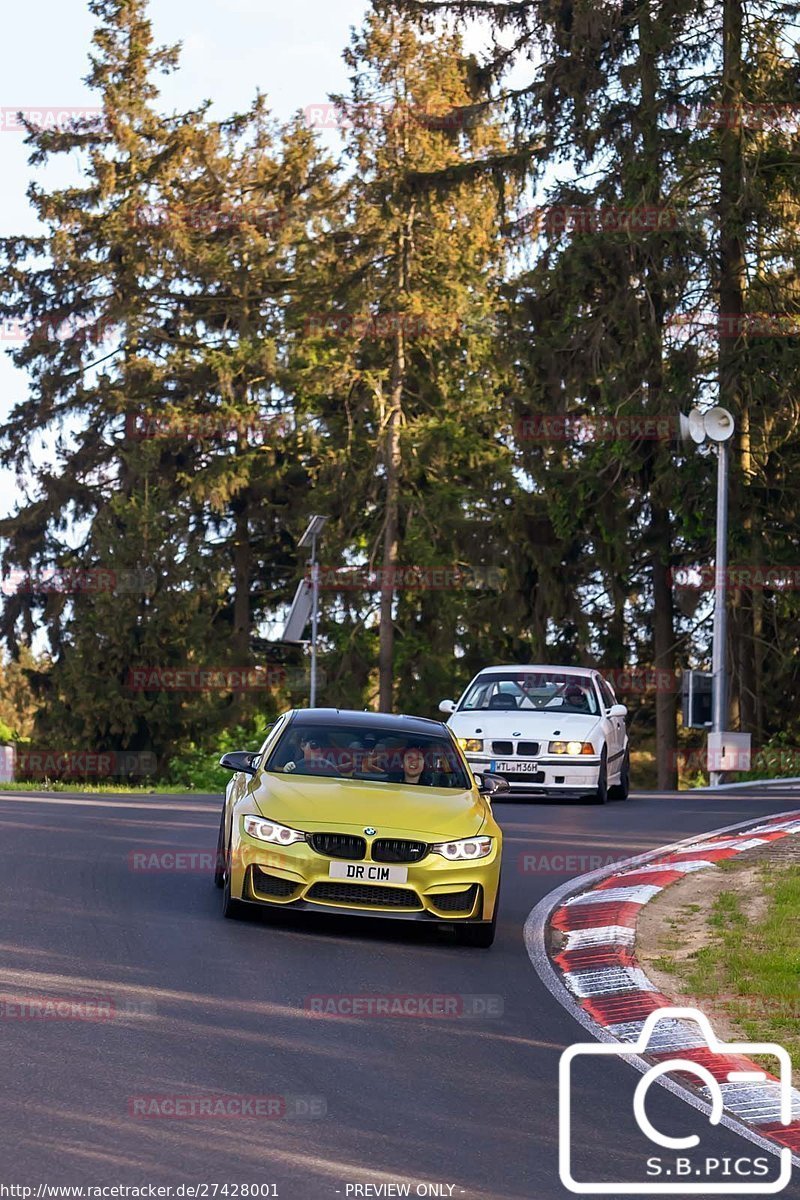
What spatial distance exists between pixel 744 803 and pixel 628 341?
18.9m

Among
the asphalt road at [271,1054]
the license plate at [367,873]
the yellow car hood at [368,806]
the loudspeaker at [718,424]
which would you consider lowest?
the asphalt road at [271,1054]

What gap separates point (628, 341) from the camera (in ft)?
131

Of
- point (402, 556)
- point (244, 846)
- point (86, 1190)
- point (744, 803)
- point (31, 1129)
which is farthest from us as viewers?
point (402, 556)

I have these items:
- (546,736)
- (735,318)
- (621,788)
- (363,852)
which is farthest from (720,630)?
(363,852)

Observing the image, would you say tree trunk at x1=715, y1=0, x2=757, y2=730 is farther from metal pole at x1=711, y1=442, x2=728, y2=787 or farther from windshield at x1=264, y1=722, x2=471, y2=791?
windshield at x1=264, y1=722, x2=471, y2=791

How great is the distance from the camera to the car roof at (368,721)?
44.3 feet

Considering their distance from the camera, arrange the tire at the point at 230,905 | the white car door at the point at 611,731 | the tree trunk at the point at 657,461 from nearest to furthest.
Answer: the tire at the point at 230,905 < the white car door at the point at 611,731 < the tree trunk at the point at 657,461

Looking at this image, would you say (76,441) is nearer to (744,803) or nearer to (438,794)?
(744,803)

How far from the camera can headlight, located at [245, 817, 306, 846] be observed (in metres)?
11.8

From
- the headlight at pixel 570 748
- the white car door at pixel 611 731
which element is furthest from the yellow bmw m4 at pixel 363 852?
the white car door at pixel 611 731

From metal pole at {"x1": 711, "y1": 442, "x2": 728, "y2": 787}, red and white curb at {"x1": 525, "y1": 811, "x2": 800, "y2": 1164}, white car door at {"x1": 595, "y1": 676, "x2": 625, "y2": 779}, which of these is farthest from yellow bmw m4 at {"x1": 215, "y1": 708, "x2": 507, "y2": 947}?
metal pole at {"x1": 711, "y1": 442, "x2": 728, "y2": 787}

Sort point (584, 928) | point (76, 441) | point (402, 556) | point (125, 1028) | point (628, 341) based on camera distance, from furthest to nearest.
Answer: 1. point (76, 441)
2. point (402, 556)
3. point (628, 341)
4. point (584, 928)
5. point (125, 1028)

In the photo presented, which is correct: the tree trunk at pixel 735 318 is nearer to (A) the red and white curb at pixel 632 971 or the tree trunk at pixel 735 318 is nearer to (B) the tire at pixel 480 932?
(A) the red and white curb at pixel 632 971

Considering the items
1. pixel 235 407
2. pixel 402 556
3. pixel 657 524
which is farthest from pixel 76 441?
pixel 657 524
